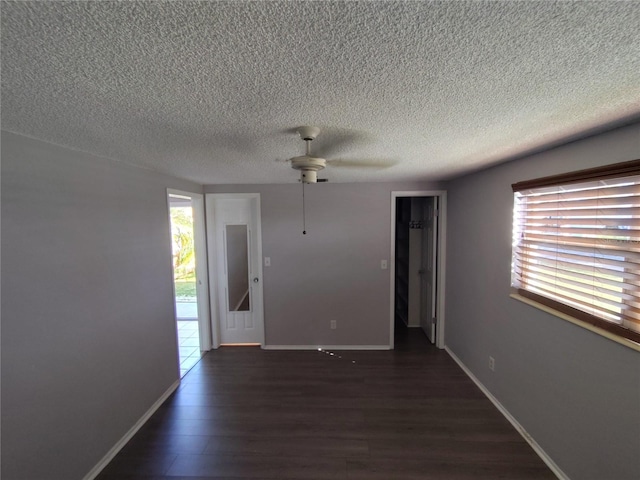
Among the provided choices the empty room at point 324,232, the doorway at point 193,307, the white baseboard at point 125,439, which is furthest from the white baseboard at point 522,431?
the doorway at point 193,307

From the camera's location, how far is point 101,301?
1794mm

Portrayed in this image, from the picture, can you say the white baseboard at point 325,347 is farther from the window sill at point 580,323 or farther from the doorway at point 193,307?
the window sill at point 580,323

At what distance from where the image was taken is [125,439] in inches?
77.7

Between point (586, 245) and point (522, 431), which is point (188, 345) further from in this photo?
point (586, 245)

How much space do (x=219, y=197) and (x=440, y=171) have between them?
273 centimetres

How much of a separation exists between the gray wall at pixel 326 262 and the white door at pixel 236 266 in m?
0.15

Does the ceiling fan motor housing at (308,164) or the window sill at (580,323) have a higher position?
the ceiling fan motor housing at (308,164)


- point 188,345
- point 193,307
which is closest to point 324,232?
point 188,345

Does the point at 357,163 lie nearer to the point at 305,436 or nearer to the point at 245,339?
the point at 305,436

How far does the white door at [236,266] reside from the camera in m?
3.43

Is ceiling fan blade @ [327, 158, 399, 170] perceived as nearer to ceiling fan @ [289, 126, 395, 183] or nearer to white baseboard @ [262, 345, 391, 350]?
ceiling fan @ [289, 126, 395, 183]

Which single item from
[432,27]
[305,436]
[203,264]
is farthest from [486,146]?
[203,264]

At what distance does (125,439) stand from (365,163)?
9.75ft

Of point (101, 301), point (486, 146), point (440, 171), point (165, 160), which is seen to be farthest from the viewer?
point (440, 171)
